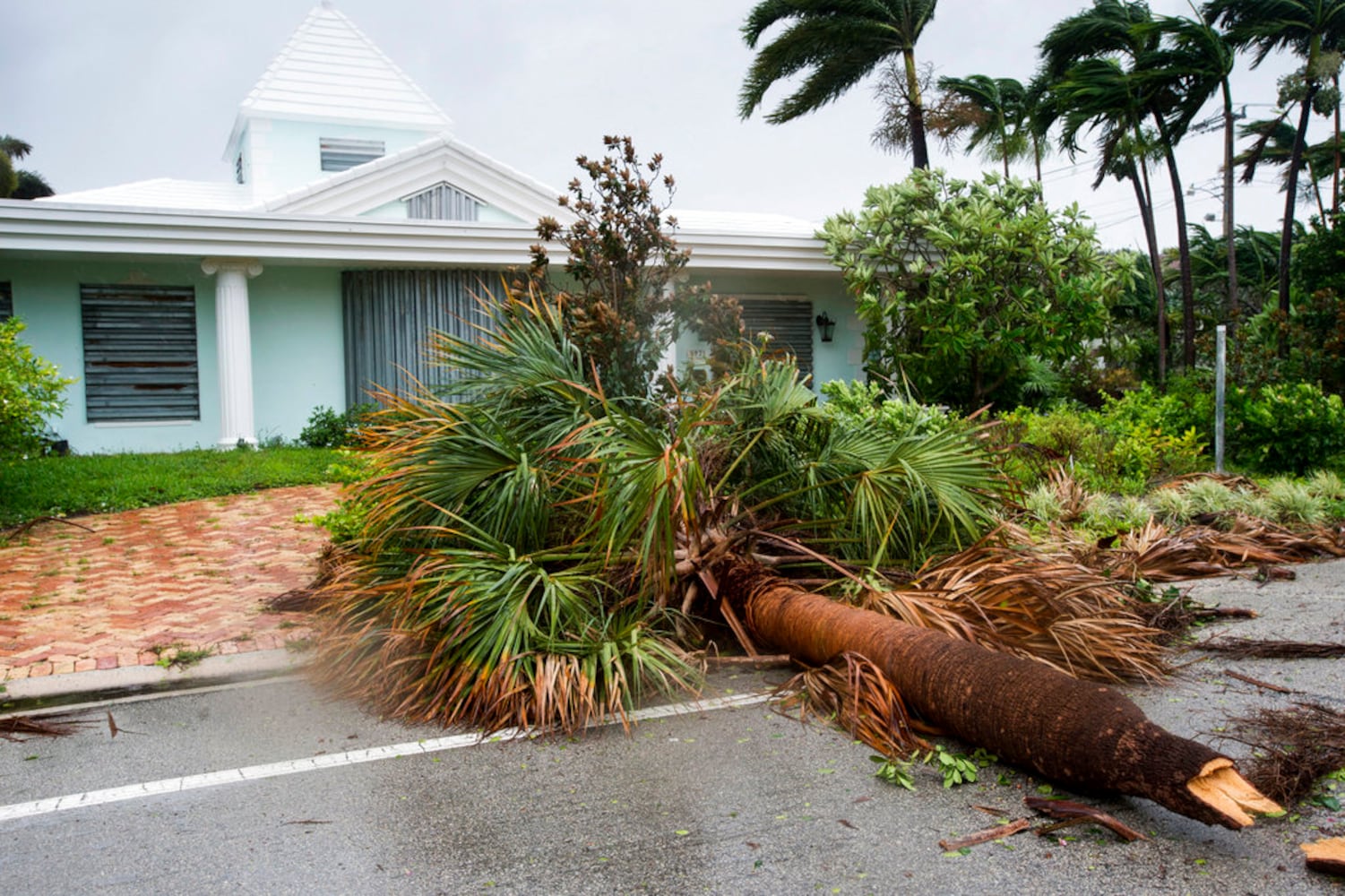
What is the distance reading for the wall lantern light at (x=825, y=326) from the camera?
17172 millimetres

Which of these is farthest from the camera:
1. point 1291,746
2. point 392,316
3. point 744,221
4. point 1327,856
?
point 744,221

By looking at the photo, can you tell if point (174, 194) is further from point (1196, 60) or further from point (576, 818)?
point (1196, 60)

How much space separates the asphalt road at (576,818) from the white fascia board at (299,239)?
9934 millimetres

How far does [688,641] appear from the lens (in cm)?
545

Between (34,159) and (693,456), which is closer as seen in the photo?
(693,456)

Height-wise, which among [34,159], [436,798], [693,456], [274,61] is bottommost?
[436,798]

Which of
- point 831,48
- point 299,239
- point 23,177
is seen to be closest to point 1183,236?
point 831,48

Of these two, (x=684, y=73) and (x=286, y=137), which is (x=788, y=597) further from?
(x=286, y=137)

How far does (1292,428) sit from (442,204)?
12776mm

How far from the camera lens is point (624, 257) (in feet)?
22.8

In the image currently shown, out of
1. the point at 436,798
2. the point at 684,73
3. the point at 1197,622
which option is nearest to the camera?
the point at 436,798

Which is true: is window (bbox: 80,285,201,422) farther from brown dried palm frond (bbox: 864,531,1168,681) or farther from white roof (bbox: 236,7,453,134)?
brown dried palm frond (bbox: 864,531,1168,681)

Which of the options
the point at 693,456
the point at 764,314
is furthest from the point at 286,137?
the point at 693,456

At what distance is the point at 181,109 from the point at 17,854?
26.6m
